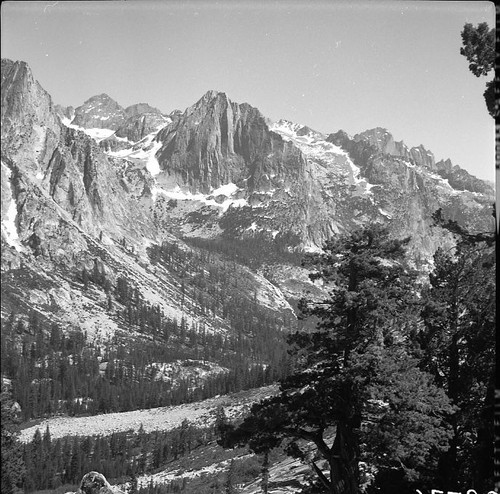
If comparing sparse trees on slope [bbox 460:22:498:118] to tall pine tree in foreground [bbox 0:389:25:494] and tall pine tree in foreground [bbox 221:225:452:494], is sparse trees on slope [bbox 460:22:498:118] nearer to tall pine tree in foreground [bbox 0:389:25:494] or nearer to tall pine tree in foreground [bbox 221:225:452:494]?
tall pine tree in foreground [bbox 221:225:452:494]

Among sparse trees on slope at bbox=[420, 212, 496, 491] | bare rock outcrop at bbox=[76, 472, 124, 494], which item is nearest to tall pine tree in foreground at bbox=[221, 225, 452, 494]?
sparse trees on slope at bbox=[420, 212, 496, 491]

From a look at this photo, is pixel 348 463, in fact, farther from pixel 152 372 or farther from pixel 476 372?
pixel 152 372

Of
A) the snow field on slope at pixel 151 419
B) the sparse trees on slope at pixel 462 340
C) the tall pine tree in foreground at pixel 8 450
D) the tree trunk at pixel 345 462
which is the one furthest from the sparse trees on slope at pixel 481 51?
the snow field on slope at pixel 151 419

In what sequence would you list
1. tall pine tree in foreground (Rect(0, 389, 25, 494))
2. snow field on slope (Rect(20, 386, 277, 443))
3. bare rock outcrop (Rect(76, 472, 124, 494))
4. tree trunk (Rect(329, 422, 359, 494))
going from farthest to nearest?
1. snow field on slope (Rect(20, 386, 277, 443))
2. bare rock outcrop (Rect(76, 472, 124, 494))
3. tree trunk (Rect(329, 422, 359, 494))
4. tall pine tree in foreground (Rect(0, 389, 25, 494))

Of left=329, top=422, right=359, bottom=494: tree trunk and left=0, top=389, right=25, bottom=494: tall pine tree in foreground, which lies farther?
left=329, top=422, right=359, bottom=494: tree trunk

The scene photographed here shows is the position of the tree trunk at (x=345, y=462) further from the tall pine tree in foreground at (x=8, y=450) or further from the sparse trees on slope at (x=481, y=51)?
the sparse trees on slope at (x=481, y=51)

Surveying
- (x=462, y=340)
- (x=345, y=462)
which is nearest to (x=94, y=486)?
(x=345, y=462)

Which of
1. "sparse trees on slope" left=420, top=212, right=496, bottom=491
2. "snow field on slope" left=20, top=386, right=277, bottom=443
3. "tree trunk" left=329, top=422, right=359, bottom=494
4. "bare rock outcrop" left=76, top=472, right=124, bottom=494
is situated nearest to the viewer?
"tree trunk" left=329, top=422, right=359, bottom=494
